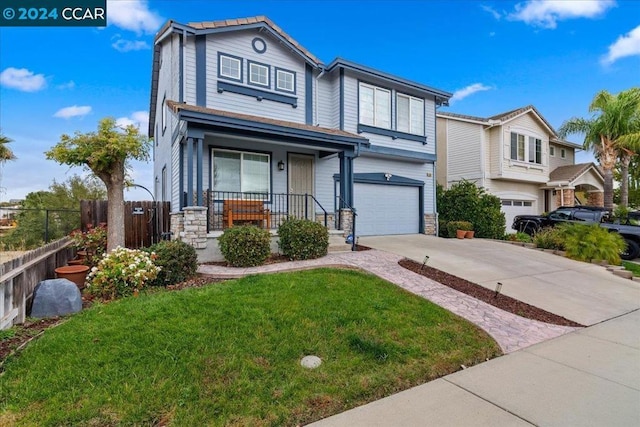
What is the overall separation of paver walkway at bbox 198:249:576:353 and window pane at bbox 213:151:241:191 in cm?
358

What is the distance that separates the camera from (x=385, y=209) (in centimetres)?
1356

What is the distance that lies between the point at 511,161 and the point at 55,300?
19126 mm

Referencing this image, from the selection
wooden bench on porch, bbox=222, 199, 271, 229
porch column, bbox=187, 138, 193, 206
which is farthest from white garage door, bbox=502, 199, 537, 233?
porch column, bbox=187, 138, 193, 206

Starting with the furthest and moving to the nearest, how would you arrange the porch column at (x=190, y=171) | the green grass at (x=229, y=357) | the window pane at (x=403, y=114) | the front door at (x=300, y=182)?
1. the window pane at (x=403, y=114)
2. the front door at (x=300, y=182)
3. the porch column at (x=190, y=171)
4. the green grass at (x=229, y=357)

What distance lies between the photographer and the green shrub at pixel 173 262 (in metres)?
6.12

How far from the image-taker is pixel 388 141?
1327cm

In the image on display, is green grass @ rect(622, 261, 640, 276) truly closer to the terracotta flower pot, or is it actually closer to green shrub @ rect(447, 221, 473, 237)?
green shrub @ rect(447, 221, 473, 237)

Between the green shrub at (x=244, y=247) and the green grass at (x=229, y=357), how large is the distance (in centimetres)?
206

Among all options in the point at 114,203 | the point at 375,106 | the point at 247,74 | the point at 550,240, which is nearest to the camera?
the point at 114,203

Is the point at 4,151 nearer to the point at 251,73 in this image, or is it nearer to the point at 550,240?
the point at 251,73

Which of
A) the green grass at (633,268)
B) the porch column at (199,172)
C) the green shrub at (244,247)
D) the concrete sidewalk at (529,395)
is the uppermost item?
the porch column at (199,172)

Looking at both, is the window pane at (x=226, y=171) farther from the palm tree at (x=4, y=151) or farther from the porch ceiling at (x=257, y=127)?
the palm tree at (x=4, y=151)

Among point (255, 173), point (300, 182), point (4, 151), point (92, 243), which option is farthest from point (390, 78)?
point (4, 151)

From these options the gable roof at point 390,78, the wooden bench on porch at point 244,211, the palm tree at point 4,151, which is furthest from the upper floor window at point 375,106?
the palm tree at point 4,151
